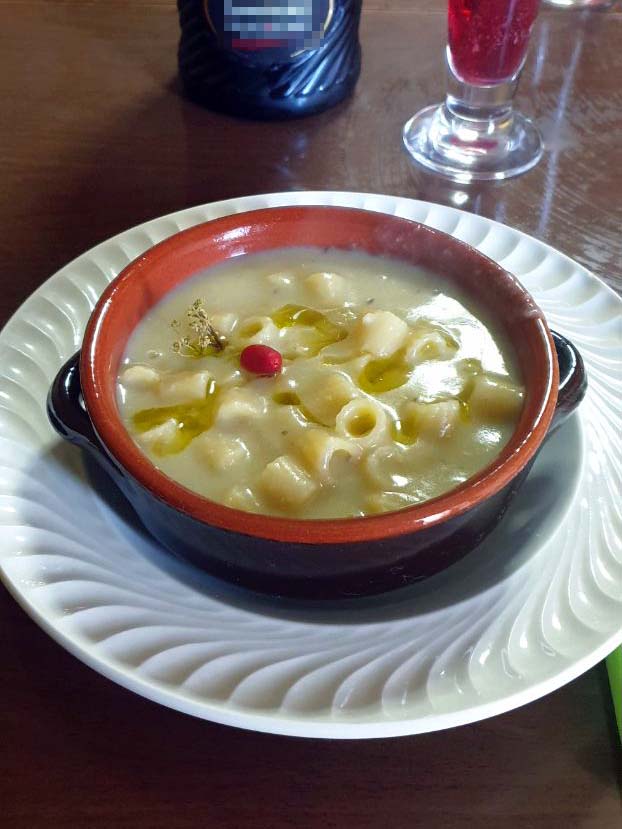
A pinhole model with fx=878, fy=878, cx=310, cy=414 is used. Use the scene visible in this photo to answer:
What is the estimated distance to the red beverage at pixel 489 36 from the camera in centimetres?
148

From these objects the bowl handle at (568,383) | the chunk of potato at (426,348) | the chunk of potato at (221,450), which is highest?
the bowl handle at (568,383)

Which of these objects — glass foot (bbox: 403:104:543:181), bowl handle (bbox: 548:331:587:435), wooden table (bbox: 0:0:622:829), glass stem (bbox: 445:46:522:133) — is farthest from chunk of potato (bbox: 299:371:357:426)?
glass stem (bbox: 445:46:522:133)

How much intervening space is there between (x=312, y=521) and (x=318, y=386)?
0.25 m

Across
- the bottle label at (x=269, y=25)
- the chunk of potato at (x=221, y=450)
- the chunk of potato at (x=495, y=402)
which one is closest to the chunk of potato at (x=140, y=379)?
the chunk of potato at (x=221, y=450)

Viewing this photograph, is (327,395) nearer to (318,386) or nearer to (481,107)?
(318,386)

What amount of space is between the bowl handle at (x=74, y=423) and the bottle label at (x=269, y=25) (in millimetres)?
872

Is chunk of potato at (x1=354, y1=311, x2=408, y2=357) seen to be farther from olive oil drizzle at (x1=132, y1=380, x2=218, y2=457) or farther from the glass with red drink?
the glass with red drink

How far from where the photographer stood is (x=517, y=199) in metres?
1.54

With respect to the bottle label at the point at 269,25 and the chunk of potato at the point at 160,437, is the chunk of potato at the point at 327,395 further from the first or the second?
the bottle label at the point at 269,25

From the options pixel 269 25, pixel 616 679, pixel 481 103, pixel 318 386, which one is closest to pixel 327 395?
pixel 318 386

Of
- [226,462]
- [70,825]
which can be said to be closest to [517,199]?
[226,462]

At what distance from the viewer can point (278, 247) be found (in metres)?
1.14

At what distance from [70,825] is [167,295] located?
1.99ft

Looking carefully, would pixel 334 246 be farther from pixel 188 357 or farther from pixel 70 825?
pixel 70 825
